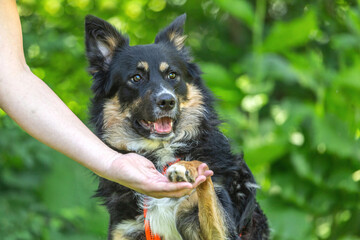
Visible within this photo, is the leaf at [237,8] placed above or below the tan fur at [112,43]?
below

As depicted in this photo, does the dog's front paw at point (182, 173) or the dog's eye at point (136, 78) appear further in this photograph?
the dog's eye at point (136, 78)

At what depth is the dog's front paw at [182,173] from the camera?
86.5 inches

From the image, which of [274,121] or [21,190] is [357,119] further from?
[21,190]

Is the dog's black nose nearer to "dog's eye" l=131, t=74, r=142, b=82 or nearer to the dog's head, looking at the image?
the dog's head

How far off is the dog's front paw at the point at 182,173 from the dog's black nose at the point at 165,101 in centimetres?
83

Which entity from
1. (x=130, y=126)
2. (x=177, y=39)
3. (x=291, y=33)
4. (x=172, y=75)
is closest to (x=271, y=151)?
(x=291, y=33)

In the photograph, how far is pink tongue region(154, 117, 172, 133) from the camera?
3234 mm

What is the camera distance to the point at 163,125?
325 cm

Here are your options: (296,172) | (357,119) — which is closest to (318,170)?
(296,172)

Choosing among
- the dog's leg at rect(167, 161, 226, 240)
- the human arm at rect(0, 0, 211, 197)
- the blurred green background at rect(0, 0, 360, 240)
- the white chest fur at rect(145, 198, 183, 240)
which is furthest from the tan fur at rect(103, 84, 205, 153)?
the blurred green background at rect(0, 0, 360, 240)

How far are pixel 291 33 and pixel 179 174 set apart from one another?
450 centimetres

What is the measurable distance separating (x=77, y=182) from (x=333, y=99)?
140 inches

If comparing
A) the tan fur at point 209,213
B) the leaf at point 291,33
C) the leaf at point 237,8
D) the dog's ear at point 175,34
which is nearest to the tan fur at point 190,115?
the dog's ear at point 175,34

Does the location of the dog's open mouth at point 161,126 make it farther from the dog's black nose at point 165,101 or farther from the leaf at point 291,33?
the leaf at point 291,33
